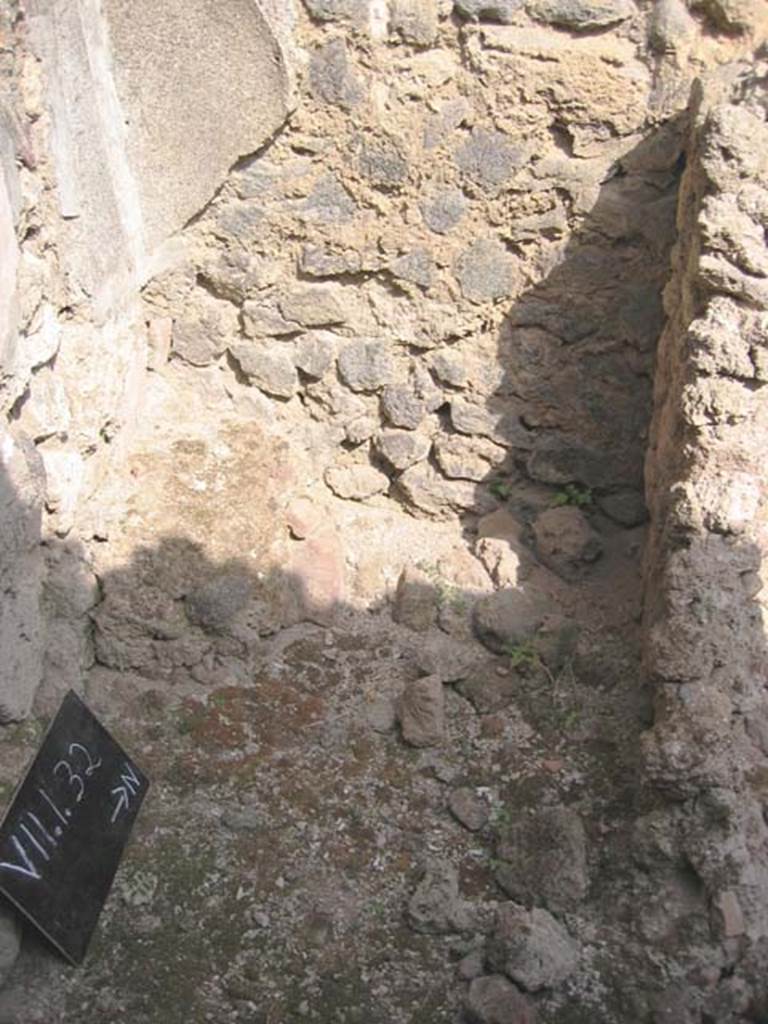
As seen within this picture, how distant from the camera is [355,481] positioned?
3.72 meters

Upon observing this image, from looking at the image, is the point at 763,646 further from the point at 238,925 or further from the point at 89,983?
the point at 89,983

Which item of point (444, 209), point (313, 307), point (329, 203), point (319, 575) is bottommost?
point (319, 575)

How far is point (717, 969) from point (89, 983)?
4.44 feet

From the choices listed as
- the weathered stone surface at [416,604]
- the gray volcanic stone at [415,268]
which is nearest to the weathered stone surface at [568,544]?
the weathered stone surface at [416,604]

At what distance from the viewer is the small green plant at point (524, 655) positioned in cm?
322

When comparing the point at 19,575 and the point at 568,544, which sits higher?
the point at 19,575

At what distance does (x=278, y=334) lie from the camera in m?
3.61

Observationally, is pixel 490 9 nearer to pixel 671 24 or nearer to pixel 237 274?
pixel 671 24

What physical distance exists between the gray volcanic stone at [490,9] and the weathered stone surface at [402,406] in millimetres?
1098

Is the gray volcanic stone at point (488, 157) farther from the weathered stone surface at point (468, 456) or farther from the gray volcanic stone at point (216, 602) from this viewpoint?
the gray volcanic stone at point (216, 602)

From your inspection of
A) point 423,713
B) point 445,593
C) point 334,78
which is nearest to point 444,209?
point 334,78

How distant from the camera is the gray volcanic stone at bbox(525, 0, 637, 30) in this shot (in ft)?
10.2

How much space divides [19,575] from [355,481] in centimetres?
124

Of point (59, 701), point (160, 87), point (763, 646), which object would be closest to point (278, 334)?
point (160, 87)
